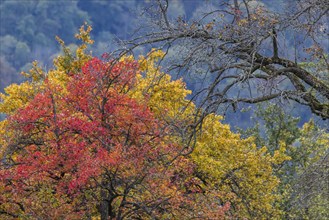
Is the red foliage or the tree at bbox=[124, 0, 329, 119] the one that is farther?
the red foliage

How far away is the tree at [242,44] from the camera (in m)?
8.37

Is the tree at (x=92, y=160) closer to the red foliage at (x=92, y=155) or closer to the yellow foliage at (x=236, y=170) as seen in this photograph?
the red foliage at (x=92, y=155)

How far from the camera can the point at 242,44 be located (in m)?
8.61

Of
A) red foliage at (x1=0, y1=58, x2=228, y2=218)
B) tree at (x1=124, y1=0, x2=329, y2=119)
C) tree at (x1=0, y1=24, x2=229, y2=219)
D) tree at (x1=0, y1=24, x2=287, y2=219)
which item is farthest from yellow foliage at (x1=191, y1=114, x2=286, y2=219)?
tree at (x1=124, y1=0, x2=329, y2=119)

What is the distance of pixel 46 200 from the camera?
17000mm

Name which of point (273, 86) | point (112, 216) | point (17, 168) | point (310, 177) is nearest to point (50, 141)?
point (17, 168)

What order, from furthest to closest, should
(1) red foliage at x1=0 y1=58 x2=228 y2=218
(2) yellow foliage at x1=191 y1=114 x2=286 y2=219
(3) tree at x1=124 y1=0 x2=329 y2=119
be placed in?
1. (2) yellow foliage at x1=191 y1=114 x2=286 y2=219
2. (1) red foliage at x1=0 y1=58 x2=228 y2=218
3. (3) tree at x1=124 y1=0 x2=329 y2=119

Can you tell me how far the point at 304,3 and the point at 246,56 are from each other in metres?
1.05

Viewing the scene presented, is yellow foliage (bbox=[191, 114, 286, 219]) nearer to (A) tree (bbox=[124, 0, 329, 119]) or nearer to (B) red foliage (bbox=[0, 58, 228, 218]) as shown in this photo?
(B) red foliage (bbox=[0, 58, 228, 218])

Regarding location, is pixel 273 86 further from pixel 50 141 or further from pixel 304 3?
pixel 50 141

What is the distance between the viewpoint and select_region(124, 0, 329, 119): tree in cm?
837

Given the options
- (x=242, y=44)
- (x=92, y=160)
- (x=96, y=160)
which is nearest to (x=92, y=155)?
(x=92, y=160)

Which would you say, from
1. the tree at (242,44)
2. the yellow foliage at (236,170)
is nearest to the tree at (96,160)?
the yellow foliage at (236,170)

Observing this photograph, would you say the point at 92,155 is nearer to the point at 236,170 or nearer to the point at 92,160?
the point at 92,160
